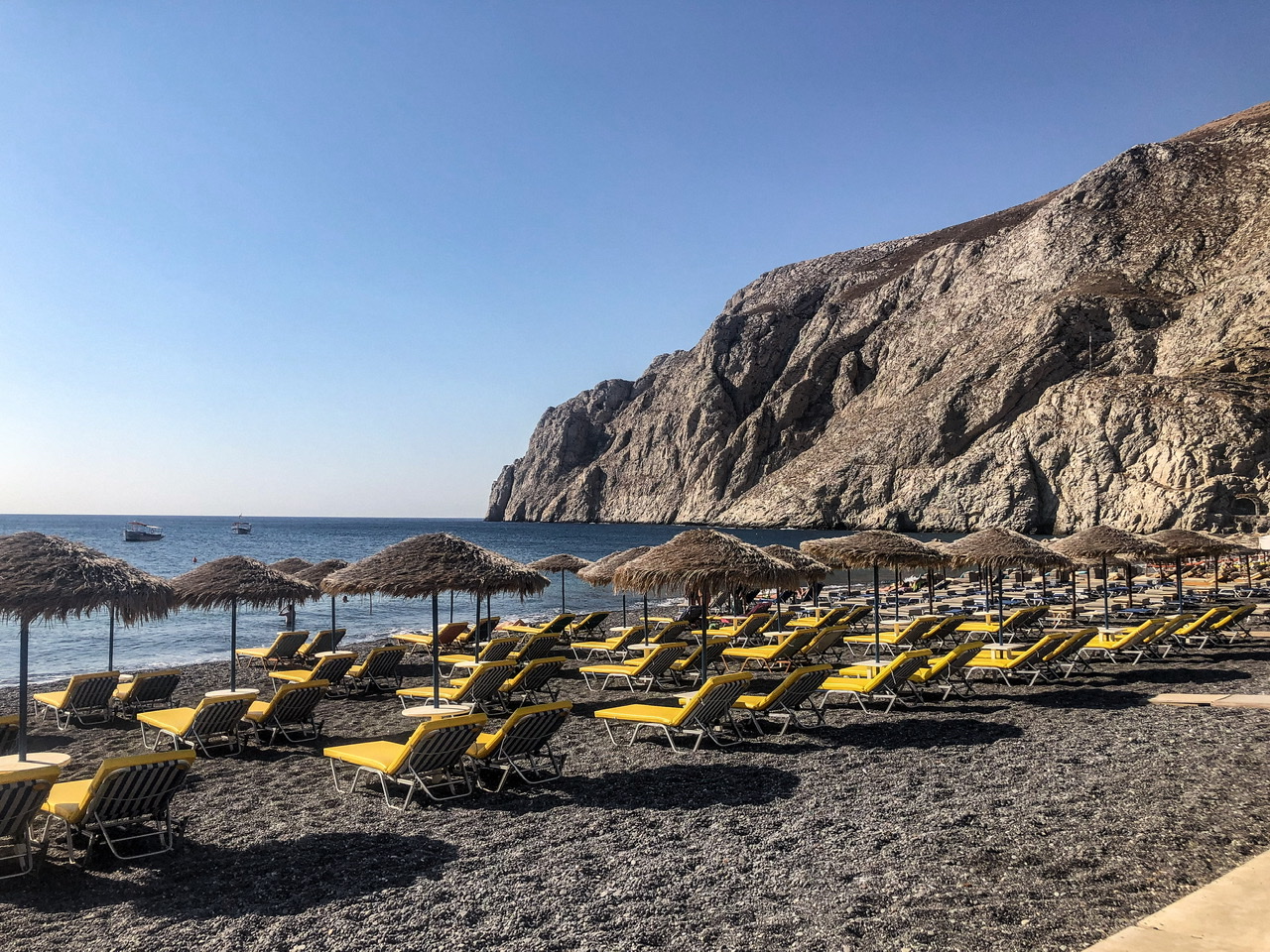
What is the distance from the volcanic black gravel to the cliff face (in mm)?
51517

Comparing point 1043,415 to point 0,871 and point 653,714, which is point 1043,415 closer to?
point 653,714

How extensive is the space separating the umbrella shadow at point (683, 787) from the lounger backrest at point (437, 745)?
0.91 meters

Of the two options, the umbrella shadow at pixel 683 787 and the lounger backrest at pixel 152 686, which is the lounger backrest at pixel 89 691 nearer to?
the lounger backrest at pixel 152 686

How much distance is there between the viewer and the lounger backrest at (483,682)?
1005cm

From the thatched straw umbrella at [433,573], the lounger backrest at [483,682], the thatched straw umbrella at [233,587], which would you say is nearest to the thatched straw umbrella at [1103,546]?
the lounger backrest at [483,682]

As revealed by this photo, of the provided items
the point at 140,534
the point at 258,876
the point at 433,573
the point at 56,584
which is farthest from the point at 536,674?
the point at 140,534

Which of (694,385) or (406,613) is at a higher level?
(694,385)

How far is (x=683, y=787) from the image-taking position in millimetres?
6684

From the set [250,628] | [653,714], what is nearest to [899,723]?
[653,714]

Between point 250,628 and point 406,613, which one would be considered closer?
point 250,628

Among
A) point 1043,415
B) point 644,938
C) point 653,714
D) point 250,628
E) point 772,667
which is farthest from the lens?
point 1043,415

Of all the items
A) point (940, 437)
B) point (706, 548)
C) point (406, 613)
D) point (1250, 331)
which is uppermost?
point (1250, 331)

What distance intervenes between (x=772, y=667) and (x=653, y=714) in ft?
18.5

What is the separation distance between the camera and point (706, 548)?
9.97 meters
